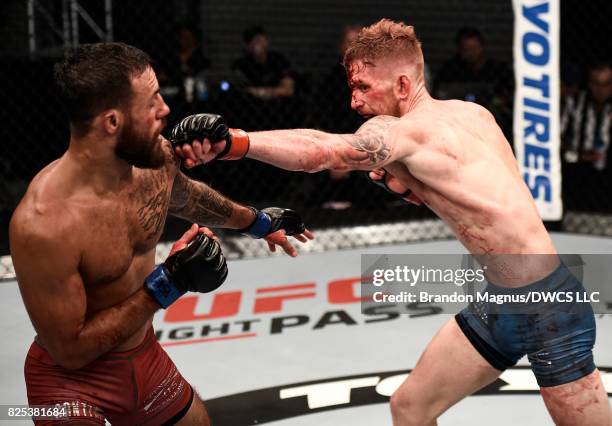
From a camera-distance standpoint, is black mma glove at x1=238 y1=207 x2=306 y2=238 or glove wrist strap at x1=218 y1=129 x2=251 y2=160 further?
black mma glove at x1=238 y1=207 x2=306 y2=238

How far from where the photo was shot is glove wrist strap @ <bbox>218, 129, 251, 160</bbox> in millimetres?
2059

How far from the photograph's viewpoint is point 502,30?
8.87 meters

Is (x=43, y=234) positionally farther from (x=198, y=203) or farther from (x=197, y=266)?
(x=198, y=203)

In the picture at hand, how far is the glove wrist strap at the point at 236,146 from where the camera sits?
2.06 metres

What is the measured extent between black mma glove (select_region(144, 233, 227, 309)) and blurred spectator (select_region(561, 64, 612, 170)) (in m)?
5.24

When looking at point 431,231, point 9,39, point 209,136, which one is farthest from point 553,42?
point 9,39

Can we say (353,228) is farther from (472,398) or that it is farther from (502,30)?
(502,30)

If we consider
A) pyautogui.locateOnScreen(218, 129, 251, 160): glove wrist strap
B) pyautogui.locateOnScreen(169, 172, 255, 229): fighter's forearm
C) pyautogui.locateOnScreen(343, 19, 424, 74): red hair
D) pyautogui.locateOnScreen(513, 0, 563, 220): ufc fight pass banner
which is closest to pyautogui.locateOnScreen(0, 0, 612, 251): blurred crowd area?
pyautogui.locateOnScreen(513, 0, 563, 220): ufc fight pass banner

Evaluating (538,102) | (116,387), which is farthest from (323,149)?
(538,102)

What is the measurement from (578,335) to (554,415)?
8.3 inches

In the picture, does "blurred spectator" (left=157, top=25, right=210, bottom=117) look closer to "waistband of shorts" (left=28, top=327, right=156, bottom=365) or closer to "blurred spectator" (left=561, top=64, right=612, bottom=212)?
"blurred spectator" (left=561, top=64, right=612, bottom=212)

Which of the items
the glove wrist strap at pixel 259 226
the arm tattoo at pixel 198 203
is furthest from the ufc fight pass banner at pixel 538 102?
the arm tattoo at pixel 198 203

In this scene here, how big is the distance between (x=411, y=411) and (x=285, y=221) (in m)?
0.72

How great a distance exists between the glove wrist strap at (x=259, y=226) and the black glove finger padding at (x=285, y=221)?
24mm
